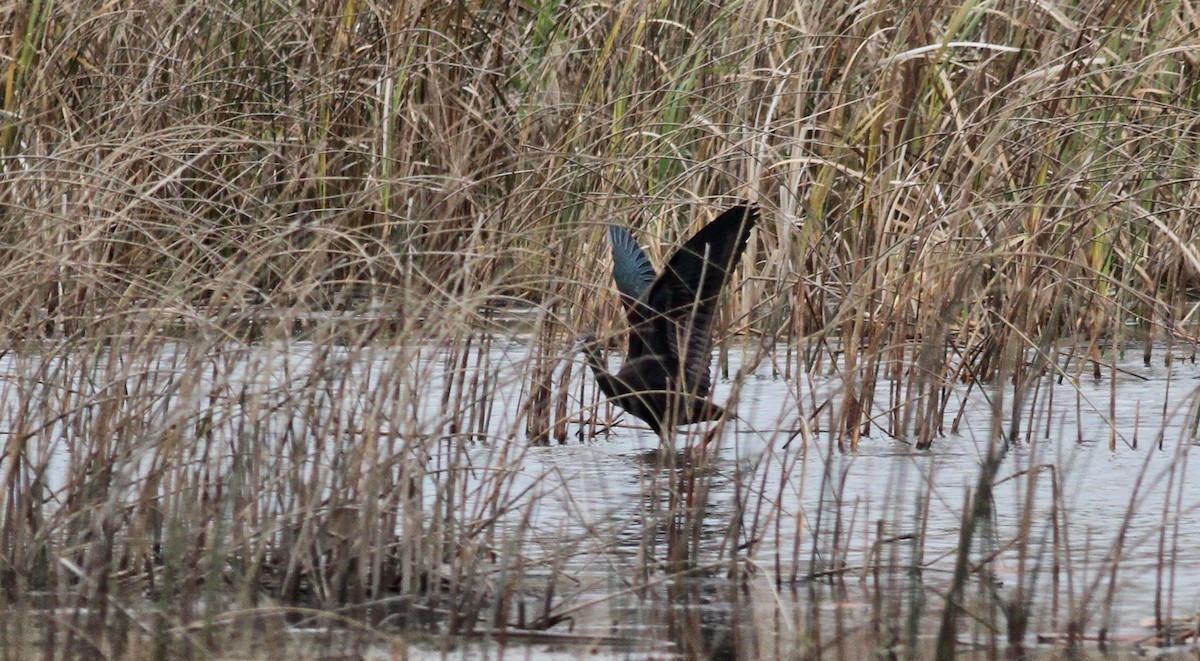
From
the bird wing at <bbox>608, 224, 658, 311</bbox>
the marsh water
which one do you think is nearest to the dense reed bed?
the marsh water

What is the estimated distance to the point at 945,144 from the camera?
6.25 meters

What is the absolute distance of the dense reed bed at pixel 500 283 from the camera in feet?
11.5

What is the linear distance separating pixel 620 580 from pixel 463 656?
0.55m

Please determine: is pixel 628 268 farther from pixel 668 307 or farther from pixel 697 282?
pixel 697 282

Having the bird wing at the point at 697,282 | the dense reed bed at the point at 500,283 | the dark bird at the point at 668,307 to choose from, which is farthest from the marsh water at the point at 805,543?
the bird wing at the point at 697,282

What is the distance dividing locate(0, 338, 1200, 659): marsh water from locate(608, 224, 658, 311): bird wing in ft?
1.20

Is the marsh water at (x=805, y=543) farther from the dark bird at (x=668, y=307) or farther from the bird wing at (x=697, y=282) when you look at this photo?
the bird wing at (x=697, y=282)

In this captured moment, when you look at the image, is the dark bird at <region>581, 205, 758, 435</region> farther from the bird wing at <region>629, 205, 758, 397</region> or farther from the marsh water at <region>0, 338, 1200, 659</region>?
Result: the marsh water at <region>0, 338, 1200, 659</region>

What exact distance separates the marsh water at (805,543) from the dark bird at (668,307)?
0.18 meters

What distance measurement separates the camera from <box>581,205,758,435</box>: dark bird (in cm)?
473

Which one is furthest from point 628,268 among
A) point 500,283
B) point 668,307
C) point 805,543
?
point 805,543

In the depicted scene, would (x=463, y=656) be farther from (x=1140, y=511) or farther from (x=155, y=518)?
(x=1140, y=511)

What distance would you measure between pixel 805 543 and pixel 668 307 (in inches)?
37.3

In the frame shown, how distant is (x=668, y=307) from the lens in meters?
4.94
